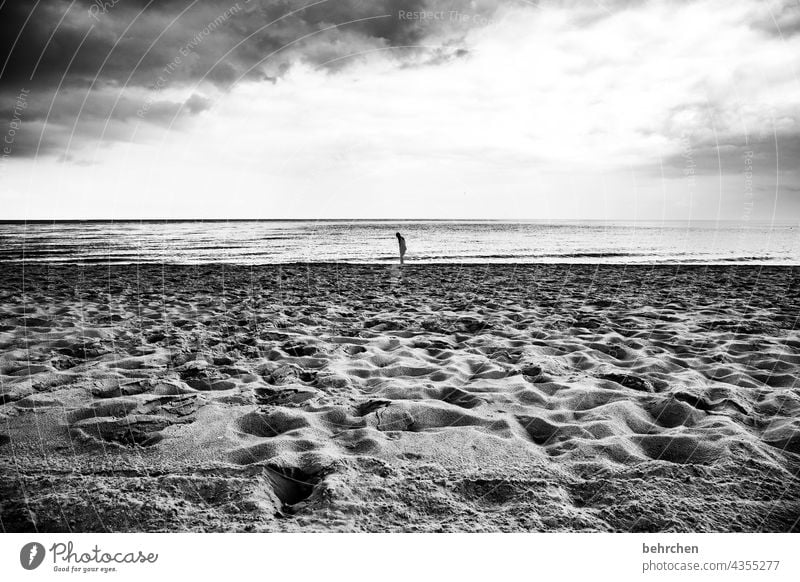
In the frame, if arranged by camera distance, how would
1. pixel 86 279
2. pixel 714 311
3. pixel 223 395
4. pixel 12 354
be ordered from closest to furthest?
pixel 223 395, pixel 12 354, pixel 714 311, pixel 86 279

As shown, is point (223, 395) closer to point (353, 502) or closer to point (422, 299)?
point (353, 502)

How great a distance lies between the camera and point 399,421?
4512 millimetres

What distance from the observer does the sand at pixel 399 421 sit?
3297 millimetres

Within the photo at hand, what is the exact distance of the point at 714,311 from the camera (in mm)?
9727

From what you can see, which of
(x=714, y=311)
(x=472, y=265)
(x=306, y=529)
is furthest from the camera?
(x=472, y=265)

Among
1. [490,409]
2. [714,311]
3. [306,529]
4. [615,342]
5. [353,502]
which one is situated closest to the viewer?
[306,529]

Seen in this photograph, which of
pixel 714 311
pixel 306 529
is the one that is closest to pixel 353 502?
pixel 306 529

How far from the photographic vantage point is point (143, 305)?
1034 cm

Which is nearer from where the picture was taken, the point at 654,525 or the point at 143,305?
the point at 654,525

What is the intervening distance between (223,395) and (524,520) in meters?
3.28

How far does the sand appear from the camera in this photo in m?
3.30

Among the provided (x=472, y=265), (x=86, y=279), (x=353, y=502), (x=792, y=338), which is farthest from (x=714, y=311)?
(x=86, y=279)

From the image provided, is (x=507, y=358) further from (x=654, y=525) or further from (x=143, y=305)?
(x=143, y=305)

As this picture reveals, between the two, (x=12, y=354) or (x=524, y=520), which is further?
(x=12, y=354)
